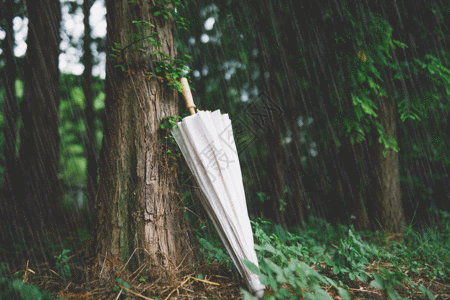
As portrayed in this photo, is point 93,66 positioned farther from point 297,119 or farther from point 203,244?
point 203,244

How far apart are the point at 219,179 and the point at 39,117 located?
11.4 feet

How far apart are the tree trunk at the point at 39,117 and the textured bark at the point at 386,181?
4.89 meters

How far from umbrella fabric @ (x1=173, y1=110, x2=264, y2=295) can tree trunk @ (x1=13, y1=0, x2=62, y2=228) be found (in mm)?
3140

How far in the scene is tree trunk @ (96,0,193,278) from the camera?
174 cm

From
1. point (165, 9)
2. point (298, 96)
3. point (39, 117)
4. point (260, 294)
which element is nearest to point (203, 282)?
point (260, 294)

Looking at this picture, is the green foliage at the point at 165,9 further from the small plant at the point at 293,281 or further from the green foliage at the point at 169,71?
the small plant at the point at 293,281

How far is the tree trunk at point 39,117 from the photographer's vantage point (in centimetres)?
365

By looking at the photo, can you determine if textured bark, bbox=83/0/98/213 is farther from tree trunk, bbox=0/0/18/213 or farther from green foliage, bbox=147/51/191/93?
green foliage, bbox=147/51/191/93

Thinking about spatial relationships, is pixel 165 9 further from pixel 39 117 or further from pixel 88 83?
pixel 88 83

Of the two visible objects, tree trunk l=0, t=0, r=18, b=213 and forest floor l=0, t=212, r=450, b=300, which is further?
tree trunk l=0, t=0, r=18, b=213

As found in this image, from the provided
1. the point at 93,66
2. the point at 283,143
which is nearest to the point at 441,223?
the point at 283,143

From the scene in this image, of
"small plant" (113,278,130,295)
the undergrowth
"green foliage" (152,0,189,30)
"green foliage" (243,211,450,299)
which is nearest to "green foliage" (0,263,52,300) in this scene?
"small plant" (113,278,130,295)

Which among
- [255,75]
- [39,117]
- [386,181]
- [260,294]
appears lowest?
[386,181]

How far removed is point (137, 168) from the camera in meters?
1.81
